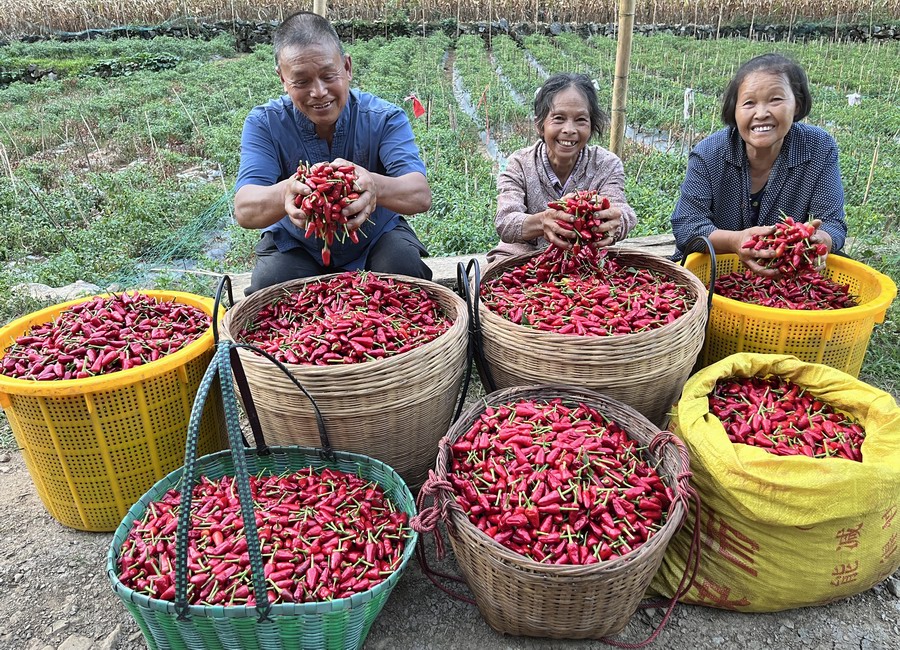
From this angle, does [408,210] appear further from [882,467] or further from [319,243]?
[882,467]

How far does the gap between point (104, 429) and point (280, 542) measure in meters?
1.06

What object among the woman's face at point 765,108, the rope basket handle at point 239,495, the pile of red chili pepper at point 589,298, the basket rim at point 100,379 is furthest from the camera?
the woman's face at point 765,108

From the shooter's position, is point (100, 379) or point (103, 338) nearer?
point (100, 379)

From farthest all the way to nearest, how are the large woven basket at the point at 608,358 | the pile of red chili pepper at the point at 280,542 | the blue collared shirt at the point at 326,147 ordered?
the blue collared shirt at the point at 326,147, the large woven basket at the point at 608,358, the pile of red chili pepper at the point at 280,542

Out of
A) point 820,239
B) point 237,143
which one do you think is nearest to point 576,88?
point 820,239

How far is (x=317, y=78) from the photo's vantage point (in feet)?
10.8

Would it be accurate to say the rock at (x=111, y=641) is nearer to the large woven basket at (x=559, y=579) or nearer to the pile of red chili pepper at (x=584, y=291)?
the large woven basket at (x=559, y=579)

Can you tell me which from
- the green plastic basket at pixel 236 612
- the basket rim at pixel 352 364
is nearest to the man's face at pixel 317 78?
the basket rim at pixel 352 364

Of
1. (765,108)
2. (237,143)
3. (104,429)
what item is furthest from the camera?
(237,143)

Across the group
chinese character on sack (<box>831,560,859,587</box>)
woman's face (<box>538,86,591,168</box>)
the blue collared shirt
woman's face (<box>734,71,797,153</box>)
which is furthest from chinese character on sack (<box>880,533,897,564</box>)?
the blue collared shirt

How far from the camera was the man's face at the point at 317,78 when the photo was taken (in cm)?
320

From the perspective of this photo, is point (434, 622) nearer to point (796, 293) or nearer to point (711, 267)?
point (711, 267)

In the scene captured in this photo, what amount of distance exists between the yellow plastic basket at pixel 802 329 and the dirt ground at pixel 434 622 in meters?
1.06

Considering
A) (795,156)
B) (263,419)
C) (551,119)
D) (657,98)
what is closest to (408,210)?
(551,119)
